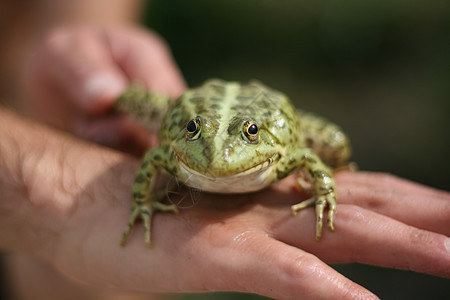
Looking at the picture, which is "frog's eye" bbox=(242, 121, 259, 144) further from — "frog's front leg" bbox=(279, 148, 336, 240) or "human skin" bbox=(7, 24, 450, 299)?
"human skin" bbox=(7, 24, 450, 299)

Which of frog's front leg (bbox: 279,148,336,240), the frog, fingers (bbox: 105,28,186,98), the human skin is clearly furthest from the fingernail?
frog's front leg (bbox: 279,148,336,240)

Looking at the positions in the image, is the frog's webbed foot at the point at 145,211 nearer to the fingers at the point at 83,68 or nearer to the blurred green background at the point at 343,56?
the fingers at the point at 83,68

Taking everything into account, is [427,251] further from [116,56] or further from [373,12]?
[373,12]

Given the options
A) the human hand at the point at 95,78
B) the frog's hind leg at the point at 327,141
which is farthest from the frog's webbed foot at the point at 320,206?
the human hand at the point at 95,78

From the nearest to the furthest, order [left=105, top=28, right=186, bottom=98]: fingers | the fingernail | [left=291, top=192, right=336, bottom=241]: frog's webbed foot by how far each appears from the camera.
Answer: [left=291, top=192, right=336, bottom=241]: frog's webbed foot < the fingernail < [left=105, top=28, right=186, bottom=98]: fingers

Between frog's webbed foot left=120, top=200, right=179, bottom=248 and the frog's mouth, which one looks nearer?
the frog's mouth

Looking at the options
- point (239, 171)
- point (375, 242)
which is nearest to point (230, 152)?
point (239, 171)

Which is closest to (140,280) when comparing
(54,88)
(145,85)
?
(145,85)
